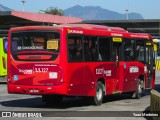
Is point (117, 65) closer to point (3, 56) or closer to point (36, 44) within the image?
point (36, 44)

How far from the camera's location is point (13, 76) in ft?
51.4

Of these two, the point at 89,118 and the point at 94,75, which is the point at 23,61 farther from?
the point at 89,118

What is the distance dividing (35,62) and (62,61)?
36.5 inches

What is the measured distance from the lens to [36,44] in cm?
1530

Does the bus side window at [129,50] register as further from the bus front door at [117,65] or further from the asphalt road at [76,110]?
the asphalt road at [76,110]

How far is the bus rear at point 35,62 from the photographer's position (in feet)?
49.3

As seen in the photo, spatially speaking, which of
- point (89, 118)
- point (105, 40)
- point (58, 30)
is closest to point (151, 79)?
point (105, 40)

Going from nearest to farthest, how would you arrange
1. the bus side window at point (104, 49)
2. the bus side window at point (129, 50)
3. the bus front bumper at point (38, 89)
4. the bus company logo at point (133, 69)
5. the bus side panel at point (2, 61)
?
1. the bus front bumper at point (38, 89)
2. the bus side window at point (104, 49)
3. the bus side window at point (129, 50)
4. the bus company logo at point (133, 69)
5. the bus side panel at point (2, 61)

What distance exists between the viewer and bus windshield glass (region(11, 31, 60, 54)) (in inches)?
595

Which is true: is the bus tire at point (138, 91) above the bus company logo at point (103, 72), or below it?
below

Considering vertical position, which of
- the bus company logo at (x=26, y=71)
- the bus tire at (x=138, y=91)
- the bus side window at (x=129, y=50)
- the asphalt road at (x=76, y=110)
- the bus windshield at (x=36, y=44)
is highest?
the bus windshield at (x=36, y=44)

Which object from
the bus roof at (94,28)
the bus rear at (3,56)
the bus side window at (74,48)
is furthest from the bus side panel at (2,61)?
the bus side window at (74,48)

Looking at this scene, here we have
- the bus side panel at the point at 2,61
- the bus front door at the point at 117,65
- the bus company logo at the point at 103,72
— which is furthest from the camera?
the bus side panel at the point at 2,61

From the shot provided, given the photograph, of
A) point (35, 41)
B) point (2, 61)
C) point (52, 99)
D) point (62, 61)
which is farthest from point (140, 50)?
point (2, 61)
